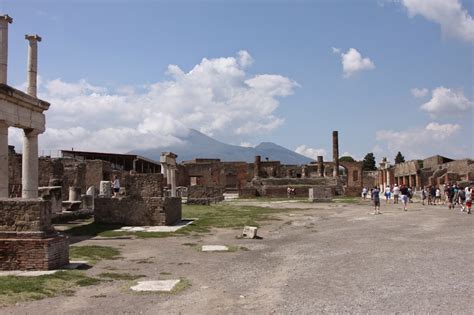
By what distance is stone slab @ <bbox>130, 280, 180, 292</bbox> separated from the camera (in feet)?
26.4

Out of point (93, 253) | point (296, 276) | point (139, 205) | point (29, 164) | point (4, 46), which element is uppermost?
point (4, 46)

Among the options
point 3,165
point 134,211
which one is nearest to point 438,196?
point 134,211

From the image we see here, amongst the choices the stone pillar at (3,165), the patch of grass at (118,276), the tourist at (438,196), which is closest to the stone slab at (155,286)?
the patch of grass at (118,276)

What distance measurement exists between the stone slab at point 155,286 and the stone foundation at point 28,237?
2040mm

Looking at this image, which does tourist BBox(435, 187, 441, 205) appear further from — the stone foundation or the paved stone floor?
the stone foundation

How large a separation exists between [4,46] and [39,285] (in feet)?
33.1

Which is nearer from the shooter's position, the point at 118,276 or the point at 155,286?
the point at 155,286

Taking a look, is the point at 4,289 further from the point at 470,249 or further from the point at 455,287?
the point at 470,249

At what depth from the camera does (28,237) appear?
30.7ft

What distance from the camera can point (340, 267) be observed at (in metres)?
10.1

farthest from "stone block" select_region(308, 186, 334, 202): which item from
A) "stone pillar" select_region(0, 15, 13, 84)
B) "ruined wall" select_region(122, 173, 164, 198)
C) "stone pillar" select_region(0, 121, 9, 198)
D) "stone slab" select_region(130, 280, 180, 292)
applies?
"stone slab" select_region(130, 280, 180, 292)

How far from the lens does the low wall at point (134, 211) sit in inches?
748

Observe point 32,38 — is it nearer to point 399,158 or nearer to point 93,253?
point 93,253

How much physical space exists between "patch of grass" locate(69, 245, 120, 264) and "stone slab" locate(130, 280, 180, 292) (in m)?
2.68
